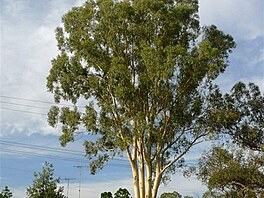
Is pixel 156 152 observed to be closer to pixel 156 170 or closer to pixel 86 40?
pixel 156 170

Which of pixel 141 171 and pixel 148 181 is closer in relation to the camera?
pixel 148 181

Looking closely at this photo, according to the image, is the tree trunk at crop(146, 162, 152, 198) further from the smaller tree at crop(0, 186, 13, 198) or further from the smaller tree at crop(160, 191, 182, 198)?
the smaller tree at crop(160, 191, 182, 198)

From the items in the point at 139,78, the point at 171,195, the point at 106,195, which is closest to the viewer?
the point at 139,78

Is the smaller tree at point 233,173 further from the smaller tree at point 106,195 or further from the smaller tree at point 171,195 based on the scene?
the smaller tree at point 171,195

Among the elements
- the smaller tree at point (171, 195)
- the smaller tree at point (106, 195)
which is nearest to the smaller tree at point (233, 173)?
the smaller tree at point (106, 195)

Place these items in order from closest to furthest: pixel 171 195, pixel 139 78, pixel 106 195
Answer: pixel 139 78 → pixel 106 195 → pixel 171 195

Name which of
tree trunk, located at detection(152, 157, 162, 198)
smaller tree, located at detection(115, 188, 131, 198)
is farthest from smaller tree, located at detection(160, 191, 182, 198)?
tree trunk, located at detection(152, 157, 162, 198)

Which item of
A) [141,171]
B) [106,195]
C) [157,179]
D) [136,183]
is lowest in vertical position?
[136,183]

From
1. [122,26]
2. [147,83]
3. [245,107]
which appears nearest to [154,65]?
[147,83]

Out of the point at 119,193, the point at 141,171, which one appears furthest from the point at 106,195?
the point at 141,171

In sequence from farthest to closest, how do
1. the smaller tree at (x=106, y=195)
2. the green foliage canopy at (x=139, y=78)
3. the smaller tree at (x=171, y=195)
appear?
the smaller tree at (x=171, y=195)
the smaller tree at (x=106, y=195)
the green foliage canopy at (x=139, y=78)

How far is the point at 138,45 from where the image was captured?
2314 centimetres

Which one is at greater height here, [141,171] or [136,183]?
[141,171]

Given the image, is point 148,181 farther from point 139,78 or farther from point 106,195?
point 106,195
